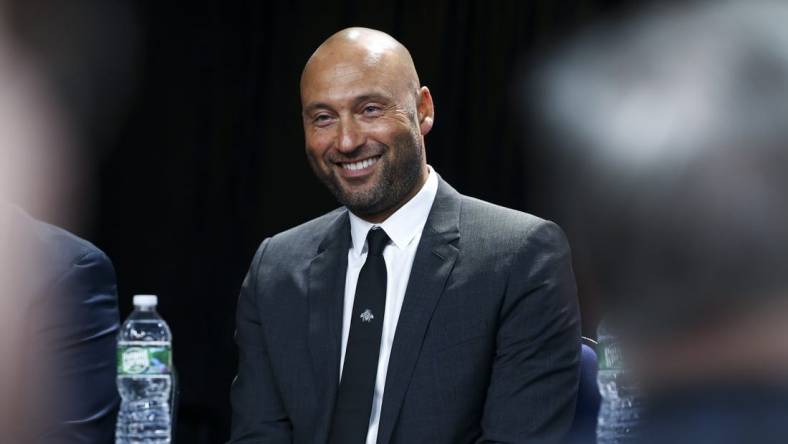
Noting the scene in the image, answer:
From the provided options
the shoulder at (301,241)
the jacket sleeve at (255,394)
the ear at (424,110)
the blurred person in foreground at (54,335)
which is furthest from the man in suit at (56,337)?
the ear at (424,110)

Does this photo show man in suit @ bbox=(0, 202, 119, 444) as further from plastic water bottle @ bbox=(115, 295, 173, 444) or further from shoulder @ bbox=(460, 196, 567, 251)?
shoulder @ bbox=(460, 196, 567, 251)

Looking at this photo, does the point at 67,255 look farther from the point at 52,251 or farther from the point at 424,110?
the point at 424,110

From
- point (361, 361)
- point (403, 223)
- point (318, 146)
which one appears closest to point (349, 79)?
point (318, 146)

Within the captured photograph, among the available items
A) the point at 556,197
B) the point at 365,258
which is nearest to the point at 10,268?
the point at 365,258

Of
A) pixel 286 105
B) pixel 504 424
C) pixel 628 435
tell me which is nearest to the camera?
pixel 628 435

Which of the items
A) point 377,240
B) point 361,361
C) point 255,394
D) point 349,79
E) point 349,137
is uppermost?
point 349,79

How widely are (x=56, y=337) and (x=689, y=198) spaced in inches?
55.9

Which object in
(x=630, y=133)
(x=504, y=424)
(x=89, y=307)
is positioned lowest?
(x=504, y=424)

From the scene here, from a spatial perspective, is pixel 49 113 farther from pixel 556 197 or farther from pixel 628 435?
pixel 628 435

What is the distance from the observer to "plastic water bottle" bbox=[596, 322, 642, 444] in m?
2.08

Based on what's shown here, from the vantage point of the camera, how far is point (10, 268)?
8.48 ft

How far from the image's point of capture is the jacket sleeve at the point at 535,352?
7.99 feet

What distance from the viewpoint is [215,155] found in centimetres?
409

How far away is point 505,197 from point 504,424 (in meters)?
1.57
